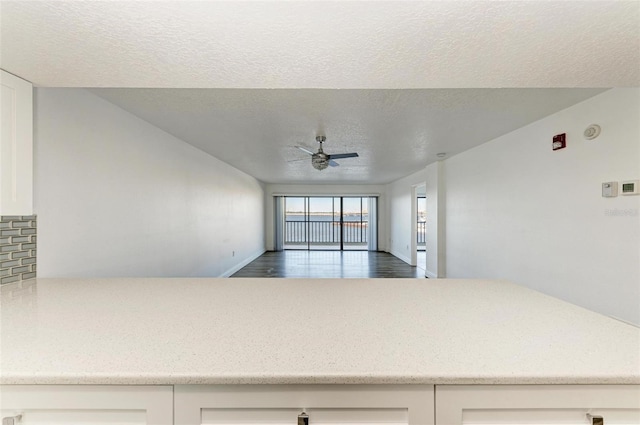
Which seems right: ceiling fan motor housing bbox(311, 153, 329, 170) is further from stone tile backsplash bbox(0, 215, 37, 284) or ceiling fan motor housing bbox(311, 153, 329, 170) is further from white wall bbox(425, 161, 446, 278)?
white wall bbox(425, 161, 446, 278)

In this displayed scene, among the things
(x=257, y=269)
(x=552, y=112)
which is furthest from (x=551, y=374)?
(x=257, y=269)

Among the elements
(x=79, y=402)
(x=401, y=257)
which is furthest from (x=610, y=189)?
(x=401, y=257)

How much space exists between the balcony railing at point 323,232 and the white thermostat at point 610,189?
28.8 feet

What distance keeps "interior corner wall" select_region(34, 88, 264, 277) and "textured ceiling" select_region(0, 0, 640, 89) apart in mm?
794

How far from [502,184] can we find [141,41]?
4.09 m

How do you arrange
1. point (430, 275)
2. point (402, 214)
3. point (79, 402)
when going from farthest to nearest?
1. point (402, 214)
2. point (430, 275)
3. point (79, 402)

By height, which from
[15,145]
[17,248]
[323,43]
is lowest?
[17,248]

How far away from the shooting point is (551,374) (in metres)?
0.67

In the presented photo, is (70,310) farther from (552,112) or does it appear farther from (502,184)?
(502,184)

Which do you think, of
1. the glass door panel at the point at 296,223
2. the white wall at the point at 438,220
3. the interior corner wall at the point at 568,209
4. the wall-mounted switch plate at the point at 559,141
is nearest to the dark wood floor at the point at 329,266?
the white wall at the point at 438,220

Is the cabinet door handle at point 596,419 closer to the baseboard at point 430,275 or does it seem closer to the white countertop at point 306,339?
the white countertop at point 306,339

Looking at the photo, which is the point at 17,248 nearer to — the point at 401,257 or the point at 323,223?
the point at 401,257

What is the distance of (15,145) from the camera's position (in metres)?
1.32

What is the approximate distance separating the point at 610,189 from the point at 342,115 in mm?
2371
